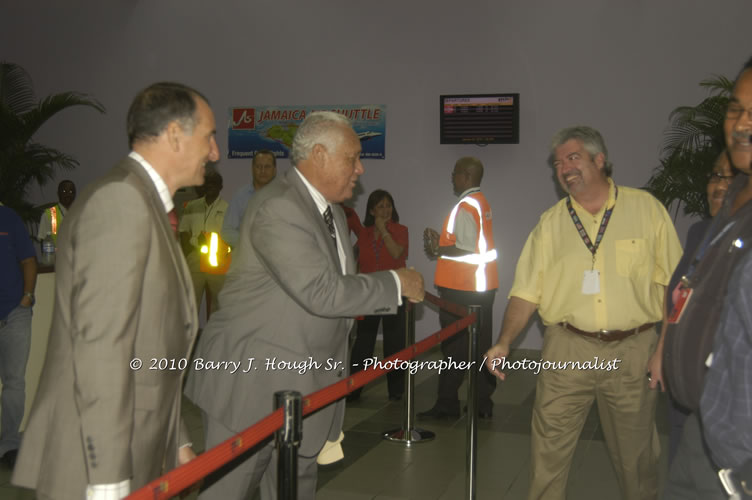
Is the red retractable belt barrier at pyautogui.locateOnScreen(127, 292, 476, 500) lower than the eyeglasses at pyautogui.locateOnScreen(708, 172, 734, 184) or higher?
lower

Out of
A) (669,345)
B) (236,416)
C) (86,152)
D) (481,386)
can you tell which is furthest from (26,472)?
(86,152)

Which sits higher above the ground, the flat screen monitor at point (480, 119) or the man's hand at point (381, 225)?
the flat screen monitor at point (480, 119)

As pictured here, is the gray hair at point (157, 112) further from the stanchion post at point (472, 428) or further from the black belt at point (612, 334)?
the stanchion post at point (472, 428)

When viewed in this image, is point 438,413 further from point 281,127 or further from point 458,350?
point 281,127

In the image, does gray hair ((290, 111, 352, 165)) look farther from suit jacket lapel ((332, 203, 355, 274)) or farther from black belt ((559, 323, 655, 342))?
black belt ((559, 323, 655, 342))

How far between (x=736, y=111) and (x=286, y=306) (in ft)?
5.03

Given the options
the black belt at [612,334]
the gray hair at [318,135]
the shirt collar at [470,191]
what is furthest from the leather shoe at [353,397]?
the gray hair at [318,135]

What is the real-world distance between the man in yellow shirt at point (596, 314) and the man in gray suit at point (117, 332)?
174 centimetres

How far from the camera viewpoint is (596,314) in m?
3.29

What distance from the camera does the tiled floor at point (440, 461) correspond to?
14.3 ft

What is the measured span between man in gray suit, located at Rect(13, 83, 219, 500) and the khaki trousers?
1.94 metres

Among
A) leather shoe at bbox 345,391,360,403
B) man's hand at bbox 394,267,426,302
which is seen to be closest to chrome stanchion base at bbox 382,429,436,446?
leather shoe at bbox 345,391,360,403

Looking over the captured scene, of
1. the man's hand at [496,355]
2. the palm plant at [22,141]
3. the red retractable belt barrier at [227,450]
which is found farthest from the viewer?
the palm plant at [22,141]

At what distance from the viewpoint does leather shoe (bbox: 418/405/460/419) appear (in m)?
5.88
